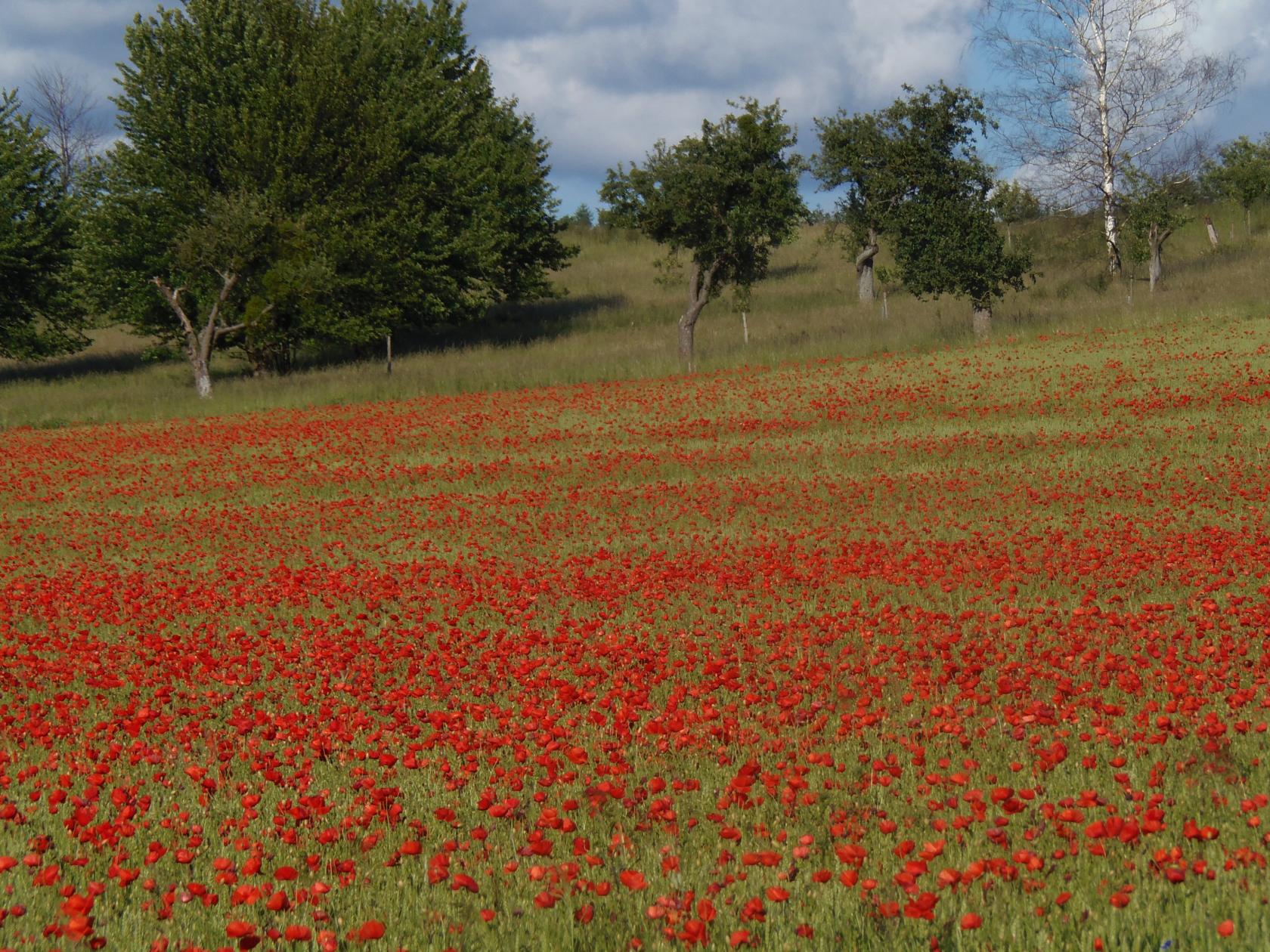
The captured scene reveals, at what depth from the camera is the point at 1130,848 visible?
14.6 feet

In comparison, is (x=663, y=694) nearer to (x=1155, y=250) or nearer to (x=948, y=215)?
(x=948, y=215)

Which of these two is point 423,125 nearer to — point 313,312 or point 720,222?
point 313,312

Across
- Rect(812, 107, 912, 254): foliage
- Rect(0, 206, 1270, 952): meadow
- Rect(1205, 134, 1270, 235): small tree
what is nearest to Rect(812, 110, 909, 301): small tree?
Rect(812, 107, 912, 254): foliage

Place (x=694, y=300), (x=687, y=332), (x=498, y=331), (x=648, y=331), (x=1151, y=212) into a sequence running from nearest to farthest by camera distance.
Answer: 1. (x=687, y=332)
2. (x=694, y=300)
3. (x=1151, y=212)
4. (x=648, y=331)
5. (x=498, y=331)

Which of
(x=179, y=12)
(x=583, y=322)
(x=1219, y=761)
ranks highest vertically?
(x=179, y=12)

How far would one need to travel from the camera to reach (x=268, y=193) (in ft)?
131

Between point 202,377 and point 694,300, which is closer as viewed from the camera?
point 202,377

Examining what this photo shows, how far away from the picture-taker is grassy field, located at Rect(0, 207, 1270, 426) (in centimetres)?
3338

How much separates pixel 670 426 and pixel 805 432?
3028 mm

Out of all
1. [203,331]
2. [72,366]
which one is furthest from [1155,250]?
[72,366]

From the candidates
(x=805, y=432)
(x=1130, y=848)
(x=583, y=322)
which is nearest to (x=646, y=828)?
(x=1130, y=848)

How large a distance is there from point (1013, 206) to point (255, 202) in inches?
1349

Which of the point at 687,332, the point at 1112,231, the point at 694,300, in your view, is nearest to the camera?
the point at 687,332

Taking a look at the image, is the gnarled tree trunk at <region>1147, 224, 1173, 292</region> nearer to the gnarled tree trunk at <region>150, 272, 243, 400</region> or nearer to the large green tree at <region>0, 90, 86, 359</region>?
the gnarled tree trunk at <region>150, 272, 243, 400</region>
